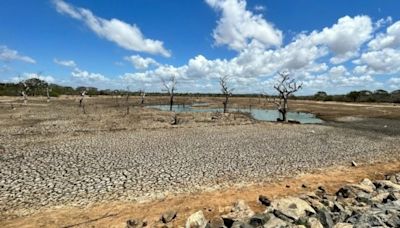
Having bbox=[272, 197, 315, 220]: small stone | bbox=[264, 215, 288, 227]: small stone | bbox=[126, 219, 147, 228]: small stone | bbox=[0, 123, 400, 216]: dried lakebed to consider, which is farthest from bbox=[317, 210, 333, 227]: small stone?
bbox=[0, 123, 400, 216]: dried lakebed

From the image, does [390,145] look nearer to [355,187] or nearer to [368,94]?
[355,187]

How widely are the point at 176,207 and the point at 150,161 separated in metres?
7.30

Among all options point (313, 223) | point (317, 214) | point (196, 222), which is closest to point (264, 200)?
point (317, 214)

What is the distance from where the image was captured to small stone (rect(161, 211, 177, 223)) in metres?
10.5

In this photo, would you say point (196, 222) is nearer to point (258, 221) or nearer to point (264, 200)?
point (258, 221)

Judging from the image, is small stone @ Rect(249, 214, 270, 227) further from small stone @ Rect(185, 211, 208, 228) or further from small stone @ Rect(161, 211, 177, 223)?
small stone @ Rect(161, 211, 177, 223)

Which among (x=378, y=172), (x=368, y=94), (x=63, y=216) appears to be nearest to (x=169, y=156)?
(x=63, y=216)

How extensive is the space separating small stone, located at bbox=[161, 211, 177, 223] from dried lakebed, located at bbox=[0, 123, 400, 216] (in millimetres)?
2362

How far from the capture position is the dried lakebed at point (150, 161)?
13414 millimetres

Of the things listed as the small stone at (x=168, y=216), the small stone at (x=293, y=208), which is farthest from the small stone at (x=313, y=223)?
the small stone at (x=168, y=216)

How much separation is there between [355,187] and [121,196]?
9992mm

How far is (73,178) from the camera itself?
1508 cm

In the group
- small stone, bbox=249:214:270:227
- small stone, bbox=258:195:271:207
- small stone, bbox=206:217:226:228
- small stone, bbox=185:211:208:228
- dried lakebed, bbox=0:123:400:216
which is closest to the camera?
small stone, bbox=249:214:270:227

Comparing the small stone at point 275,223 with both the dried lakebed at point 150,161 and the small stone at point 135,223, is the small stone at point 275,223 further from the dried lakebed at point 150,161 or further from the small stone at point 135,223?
the dried lakebed at point 150,161
